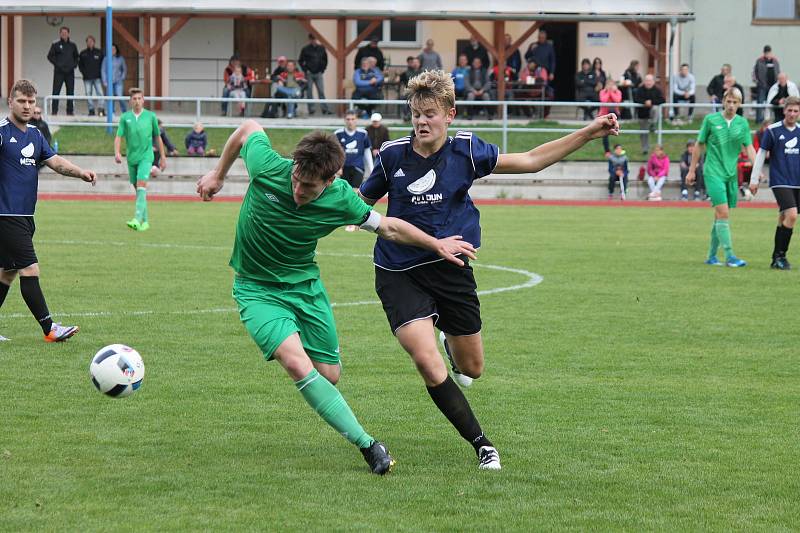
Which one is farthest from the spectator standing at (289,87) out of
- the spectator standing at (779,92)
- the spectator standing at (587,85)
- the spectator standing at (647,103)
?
the spectator standing at (779,92)

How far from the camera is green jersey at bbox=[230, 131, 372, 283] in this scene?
6215 mm

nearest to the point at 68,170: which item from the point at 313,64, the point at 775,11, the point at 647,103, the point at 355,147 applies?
the point at 355,147

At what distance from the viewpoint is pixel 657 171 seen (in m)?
29.1

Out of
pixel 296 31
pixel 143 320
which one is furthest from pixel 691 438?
pixel 296 31

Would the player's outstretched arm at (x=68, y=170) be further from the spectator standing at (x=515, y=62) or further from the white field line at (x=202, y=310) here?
the spectator standing at (x=515, y=62)

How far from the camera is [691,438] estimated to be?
692cm

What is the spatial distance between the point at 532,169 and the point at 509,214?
18.5 metres

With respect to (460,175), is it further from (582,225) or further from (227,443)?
(582,225)

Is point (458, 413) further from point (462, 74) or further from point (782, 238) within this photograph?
point (462, 74)

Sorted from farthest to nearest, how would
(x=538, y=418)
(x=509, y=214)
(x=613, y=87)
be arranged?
(x=613, y=87), (x=509, y=214), (x=538, y=418)

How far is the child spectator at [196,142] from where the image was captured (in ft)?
100

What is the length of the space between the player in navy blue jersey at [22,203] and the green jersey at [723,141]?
8889mm

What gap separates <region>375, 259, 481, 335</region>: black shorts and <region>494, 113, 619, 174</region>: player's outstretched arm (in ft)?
1.89

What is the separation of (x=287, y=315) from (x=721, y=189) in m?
10.7
